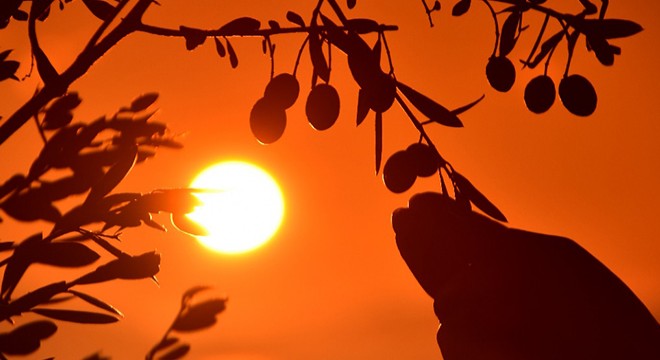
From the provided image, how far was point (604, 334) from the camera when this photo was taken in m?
1.28

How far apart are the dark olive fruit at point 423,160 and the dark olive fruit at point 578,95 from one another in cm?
35

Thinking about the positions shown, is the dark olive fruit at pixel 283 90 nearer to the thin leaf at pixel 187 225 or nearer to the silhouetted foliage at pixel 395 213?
the silhouetted foliage at pixel 395 213

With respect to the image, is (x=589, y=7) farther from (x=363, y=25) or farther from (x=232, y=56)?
(x=232, y=56)

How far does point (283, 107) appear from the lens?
1586mm

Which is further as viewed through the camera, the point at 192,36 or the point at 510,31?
the point at 510,31

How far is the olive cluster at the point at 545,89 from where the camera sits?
1712 mm

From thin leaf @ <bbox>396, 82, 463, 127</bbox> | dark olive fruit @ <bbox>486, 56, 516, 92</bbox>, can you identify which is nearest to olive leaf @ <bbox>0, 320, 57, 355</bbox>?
thin leaf @ <bbox>396, 82, 463, 127</bbox>

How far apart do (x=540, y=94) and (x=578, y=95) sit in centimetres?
7

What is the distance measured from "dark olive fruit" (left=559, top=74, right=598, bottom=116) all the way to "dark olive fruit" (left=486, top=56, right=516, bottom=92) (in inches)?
4.0

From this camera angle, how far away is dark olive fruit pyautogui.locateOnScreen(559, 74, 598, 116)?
5.64 ft

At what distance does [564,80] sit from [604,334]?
621mm

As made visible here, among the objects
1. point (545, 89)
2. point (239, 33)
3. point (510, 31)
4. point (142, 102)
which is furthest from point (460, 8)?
point (142, 102)

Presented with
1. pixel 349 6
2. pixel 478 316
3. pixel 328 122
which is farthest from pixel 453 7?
pixel 478 316

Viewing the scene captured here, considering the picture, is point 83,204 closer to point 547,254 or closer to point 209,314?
point 209,314
